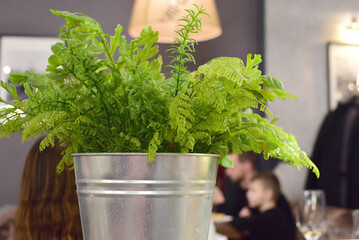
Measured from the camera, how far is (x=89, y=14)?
287cm

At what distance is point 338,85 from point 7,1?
82.7 inches

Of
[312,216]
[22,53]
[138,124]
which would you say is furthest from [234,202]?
[138,124]

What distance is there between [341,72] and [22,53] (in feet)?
6.52

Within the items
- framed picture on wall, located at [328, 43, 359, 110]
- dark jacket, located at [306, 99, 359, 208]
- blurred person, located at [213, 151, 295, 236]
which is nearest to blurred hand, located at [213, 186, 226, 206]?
blurred person, located at [213, 151, 295, 236]

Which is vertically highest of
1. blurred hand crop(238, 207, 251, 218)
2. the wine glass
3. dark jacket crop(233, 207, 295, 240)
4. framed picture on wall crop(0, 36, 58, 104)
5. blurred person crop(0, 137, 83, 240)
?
framed picture on wall crop(0, 36, 58, 104)

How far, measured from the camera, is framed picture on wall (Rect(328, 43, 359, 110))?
3027mm

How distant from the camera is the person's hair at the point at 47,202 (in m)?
1.23

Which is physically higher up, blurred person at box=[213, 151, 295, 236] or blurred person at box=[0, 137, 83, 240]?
blurred person at box=[0, 137, 83, 240]

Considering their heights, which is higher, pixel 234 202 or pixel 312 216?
pixel 312 216

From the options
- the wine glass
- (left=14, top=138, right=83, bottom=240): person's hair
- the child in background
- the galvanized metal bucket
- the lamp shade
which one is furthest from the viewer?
the child in background

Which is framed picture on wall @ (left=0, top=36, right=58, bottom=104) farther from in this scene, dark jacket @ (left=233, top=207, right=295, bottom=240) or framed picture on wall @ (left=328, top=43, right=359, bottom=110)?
framed picture on wall @ (left=328, top=43, right=359, bottom=110)

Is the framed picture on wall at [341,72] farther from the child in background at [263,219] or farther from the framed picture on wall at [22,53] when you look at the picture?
the framed picture on wall at [22,53]

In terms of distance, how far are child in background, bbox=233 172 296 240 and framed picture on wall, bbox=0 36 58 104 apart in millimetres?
1482

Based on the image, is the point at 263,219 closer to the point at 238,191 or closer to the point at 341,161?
the point at 238,191
